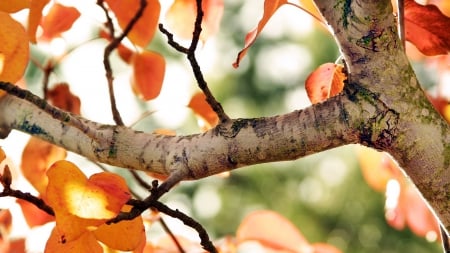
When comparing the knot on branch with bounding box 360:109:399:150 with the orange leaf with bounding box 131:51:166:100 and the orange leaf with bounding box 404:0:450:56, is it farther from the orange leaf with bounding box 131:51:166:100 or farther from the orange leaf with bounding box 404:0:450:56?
the orange leaf with bounding box 131:51:166:100

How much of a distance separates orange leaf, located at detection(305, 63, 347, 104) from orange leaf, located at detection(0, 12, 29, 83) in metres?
0.20

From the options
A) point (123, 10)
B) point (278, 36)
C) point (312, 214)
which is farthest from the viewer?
point (278, 36)

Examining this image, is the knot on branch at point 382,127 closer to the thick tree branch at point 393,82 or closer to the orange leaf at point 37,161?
the thick tree branch at point 393,82

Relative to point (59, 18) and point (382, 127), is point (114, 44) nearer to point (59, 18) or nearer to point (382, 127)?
point (59, 18)

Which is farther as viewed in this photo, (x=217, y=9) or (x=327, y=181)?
(x=327, y=181)

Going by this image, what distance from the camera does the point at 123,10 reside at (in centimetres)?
69

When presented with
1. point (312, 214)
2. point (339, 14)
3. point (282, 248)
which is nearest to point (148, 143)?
point (339, 14)

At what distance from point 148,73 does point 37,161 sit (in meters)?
0.13

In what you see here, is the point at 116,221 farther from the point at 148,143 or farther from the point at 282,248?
the point at 282,248

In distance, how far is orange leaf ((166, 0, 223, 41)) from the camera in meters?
0.65

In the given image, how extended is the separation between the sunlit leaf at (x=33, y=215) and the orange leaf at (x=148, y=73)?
15cm

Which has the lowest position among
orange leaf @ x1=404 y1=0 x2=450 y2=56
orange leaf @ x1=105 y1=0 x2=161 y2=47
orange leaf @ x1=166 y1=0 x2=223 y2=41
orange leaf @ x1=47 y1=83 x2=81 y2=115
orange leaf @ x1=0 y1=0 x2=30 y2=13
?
orange leaf @ x1=404 y1=0 x2=450 y2=56

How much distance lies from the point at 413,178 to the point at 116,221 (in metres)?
0.18

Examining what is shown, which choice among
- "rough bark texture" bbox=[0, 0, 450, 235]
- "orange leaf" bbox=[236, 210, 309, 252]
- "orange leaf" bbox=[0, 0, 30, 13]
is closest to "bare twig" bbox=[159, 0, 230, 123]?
"rough bark texture" bbox=[0, 0, 450, 235]
